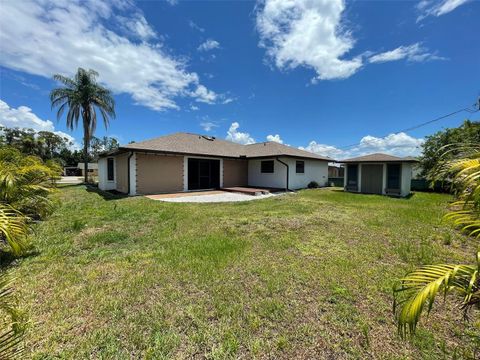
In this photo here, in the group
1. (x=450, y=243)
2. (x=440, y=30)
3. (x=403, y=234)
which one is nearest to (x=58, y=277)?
(x=403, y=234)

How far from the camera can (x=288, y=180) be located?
625 inches

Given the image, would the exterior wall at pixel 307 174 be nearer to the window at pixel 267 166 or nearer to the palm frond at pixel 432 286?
the window at pixel 267 166

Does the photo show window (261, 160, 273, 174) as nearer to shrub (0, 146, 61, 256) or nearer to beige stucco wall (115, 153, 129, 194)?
beige stucco wall (115, 153, 129, 194)

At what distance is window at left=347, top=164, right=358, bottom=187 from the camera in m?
16.8

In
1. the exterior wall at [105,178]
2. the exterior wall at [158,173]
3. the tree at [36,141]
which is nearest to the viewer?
the exterior wall at [158,173]

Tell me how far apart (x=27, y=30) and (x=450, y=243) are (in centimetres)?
1382

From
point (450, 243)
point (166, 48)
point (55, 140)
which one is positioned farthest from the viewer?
point (55, 140)

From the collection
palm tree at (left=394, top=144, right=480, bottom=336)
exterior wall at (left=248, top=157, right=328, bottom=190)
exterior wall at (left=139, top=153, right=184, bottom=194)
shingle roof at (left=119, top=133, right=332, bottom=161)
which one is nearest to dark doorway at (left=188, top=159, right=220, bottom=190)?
shingle roof at (left=119, top=133, right=332, bottom=161)

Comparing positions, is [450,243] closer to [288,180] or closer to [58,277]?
[58,277]

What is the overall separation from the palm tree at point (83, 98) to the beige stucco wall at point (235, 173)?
1375 cm

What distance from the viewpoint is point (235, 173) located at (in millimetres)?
17516

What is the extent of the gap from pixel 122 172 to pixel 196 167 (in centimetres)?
472

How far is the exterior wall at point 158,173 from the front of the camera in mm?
12680

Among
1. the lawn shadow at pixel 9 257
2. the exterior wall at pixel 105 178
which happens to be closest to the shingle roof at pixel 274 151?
the exterior wall at pixel 105 178
